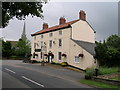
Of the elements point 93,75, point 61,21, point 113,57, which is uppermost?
point 61,21

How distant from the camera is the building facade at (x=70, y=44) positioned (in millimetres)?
27812

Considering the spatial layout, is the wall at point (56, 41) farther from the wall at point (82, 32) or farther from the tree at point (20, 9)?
the tree at point (20, 9)

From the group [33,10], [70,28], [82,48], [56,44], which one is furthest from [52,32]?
[33,10]

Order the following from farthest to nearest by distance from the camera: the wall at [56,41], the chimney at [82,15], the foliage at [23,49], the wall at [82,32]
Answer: the foliage at [23,49], the chimney at [82,15], the wall at [82,32], the wall at [56,41]

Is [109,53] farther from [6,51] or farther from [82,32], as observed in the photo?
[6,51]

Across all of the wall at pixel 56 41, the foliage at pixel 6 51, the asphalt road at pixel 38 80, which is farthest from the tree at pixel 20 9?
the foliage at pixel 6 51

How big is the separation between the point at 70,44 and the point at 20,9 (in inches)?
821

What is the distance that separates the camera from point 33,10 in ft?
35.0

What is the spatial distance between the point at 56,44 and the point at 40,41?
6912 mm

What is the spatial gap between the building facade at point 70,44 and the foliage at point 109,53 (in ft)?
4.72

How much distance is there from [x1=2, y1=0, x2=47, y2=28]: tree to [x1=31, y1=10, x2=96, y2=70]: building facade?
670 inches

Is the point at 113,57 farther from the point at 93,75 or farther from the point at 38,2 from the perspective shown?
the point at 38,2

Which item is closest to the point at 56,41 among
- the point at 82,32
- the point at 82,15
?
the point at 82,32

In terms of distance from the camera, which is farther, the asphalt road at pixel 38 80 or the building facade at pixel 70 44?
the building facade at pixel 70 44
